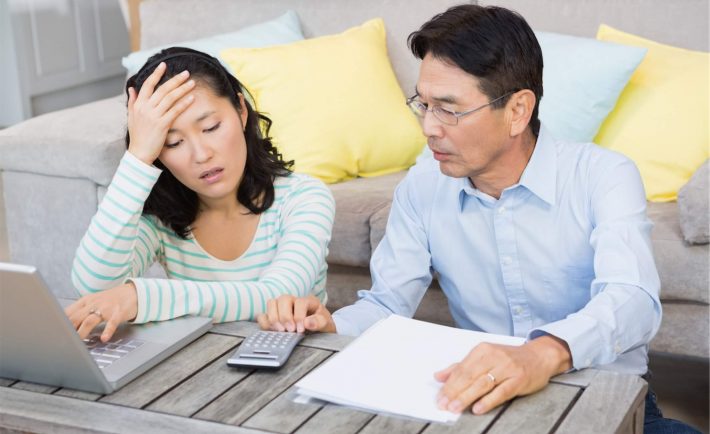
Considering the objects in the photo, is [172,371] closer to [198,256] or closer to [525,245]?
[198,256]

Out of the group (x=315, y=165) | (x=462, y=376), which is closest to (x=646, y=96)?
(x=315, y=165)

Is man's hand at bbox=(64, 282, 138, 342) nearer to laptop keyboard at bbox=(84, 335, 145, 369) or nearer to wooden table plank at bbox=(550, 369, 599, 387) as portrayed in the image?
laptop keyboard at bbox=(84, 335, 145, 369)

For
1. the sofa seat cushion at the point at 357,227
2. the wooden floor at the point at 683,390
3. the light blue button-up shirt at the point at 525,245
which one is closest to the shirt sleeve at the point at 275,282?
the light blue button-up shirt at the point at 525,245

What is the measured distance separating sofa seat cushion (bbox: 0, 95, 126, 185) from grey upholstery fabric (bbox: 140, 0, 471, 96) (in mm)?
469

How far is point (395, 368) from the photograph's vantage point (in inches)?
49.7

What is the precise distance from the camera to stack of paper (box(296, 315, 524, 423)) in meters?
1.17

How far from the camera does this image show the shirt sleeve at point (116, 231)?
1645 mm

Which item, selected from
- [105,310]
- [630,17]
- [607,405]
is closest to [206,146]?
[105,310]

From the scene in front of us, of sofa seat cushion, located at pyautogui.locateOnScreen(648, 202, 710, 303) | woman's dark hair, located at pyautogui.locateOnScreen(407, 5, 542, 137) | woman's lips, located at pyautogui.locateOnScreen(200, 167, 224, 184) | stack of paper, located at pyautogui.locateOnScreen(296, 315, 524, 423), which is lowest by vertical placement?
sofa seat cushion, located at pyautogui.locateOnScreen(648, 202, 710, 303)

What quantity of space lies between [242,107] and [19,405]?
78 centimetres

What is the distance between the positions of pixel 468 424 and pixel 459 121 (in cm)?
59

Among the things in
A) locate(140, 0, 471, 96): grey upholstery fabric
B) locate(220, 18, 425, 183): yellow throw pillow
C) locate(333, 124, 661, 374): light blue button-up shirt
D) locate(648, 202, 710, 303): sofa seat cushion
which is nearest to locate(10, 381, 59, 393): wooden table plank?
locate(333, 124, 661, 374): light blue button-up shirt

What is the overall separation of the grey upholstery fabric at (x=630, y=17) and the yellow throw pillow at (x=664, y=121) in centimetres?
8

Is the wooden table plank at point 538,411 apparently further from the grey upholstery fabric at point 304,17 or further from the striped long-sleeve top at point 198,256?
the grey upholstery fabric at point 304,17
